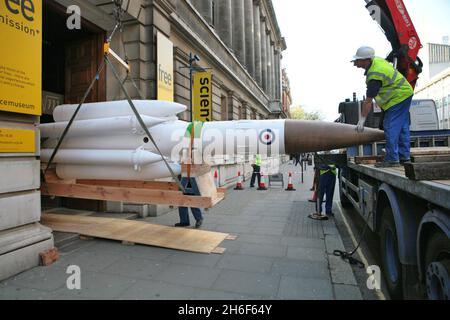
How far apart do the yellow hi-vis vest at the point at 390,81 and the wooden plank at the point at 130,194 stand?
9.82ft

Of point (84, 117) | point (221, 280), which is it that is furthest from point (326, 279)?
point (84, 117)

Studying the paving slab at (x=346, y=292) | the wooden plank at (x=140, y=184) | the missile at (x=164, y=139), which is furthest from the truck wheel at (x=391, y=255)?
the wooden plank at (x=140, y=184)

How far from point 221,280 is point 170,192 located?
1.48 meters

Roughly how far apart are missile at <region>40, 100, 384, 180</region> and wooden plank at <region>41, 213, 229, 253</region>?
41.2 inches

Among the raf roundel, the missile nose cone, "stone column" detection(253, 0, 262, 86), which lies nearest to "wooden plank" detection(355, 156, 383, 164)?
the missile nose cone

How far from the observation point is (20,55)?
3732mm

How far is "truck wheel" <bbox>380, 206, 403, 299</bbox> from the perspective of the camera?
2.97m

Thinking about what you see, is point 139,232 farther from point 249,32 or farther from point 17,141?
point 249,32

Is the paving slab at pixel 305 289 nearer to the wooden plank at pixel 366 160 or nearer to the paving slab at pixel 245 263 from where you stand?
the paving slab at pixel 245 263

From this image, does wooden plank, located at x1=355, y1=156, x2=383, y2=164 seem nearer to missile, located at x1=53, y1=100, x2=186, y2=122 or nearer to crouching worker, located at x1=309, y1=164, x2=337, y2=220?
crouching worker, located at x1=309, y1=164, x2=337, y2=220

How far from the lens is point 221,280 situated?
11.8 feet

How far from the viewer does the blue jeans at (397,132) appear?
4.32 metres

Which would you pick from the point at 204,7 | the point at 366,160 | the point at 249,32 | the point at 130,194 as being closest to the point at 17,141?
the point at 130,194
